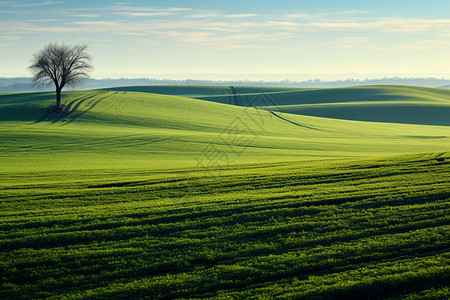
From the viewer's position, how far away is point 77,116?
1986 inches

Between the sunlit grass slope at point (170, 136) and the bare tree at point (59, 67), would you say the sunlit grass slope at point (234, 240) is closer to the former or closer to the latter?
the sunlit grass slope at point (170, 136)

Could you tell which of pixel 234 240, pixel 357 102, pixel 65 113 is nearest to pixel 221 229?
pixel 234 240

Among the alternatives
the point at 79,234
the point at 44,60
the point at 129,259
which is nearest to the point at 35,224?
the point at 79,234

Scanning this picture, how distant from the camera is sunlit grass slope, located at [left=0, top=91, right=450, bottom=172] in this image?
32938 mm

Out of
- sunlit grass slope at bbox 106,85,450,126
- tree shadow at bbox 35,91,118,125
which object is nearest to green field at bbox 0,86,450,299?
tree shadow at bbox 35,91,118,125

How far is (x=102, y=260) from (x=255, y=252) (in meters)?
4.65

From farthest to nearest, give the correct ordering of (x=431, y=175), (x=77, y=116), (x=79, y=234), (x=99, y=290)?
(x=77, y=116)
(x=431, y=175)
(x=79, y=234)
(x=99, y=290)

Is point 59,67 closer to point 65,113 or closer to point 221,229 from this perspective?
point 65,113

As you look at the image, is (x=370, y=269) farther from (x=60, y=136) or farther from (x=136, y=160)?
(x=60, y=136)

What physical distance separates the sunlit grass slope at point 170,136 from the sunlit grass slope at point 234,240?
12.1m

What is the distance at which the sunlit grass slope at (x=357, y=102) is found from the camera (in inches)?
2852

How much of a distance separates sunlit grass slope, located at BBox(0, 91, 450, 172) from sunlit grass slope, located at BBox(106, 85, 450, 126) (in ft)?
46.6

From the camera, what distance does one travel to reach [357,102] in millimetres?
88188

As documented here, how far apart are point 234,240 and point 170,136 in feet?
99.3
